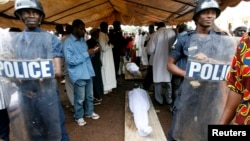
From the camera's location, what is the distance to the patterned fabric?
1091mm

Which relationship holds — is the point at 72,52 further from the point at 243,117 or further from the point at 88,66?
the point at 243,117

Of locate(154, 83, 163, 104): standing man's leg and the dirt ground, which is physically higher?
locate(154, 83, 163, 104): standing man's leg

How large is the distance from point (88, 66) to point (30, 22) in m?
1.70

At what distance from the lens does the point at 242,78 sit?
1.12 meters

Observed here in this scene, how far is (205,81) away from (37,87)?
137 centimetres

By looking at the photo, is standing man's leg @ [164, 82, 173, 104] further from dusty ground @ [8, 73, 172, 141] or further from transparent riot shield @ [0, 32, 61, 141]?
transparent riot shield @ [0, 32, 61, 141]

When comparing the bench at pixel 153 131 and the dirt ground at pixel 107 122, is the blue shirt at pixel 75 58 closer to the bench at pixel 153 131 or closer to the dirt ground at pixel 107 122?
the dirt ground at pixel 107 122

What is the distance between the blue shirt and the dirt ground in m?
0.84

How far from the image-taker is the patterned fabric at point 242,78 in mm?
1091

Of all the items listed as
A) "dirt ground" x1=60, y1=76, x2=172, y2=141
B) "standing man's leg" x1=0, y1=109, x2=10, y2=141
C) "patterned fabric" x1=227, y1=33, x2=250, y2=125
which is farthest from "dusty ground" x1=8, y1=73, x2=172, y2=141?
"patterned fabric" x1=227, y1=33, x2=250, y2=125

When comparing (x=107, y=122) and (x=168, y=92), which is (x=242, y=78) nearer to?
(x=107, y=122)

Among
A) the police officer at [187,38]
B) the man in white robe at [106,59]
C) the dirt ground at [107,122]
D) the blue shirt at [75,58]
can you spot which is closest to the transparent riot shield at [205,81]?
the police officer at [187,38]

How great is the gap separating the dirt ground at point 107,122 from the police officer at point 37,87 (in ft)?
4.70

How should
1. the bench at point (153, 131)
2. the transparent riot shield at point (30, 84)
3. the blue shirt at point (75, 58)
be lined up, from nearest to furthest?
the transparent riot shield at point (30, 84), the bench at point (153, 131), the blue shirt at point (75, 58)
